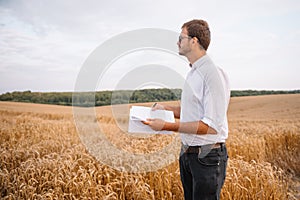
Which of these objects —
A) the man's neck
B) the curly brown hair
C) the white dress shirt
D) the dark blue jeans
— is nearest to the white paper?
the white dress shirt

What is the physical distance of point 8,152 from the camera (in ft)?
17.9

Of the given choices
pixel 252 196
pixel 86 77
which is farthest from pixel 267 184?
pixel 86 77

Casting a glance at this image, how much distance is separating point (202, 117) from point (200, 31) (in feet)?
2.00

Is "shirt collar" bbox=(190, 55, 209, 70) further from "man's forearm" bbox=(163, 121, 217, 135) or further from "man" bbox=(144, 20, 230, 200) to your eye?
"man's forearm" bbox=(163, 121, 217, 135)

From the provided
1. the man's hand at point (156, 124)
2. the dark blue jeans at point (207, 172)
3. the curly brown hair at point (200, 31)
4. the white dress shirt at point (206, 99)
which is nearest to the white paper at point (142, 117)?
the man's hand at point (156, 124)

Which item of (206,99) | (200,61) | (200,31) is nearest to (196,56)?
(200,61)

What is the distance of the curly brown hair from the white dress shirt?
110 mm

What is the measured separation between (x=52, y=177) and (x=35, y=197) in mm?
556

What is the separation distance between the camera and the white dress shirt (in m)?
2.03

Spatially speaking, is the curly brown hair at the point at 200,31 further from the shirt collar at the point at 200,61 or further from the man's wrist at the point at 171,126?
the man's wrist at the point at 171,126

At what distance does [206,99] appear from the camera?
6.68 feet

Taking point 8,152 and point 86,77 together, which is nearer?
point 86,77

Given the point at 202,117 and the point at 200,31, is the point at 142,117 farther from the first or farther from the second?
the point at 200,31

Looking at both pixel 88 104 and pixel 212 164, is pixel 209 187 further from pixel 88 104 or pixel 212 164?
pixel 88 104
